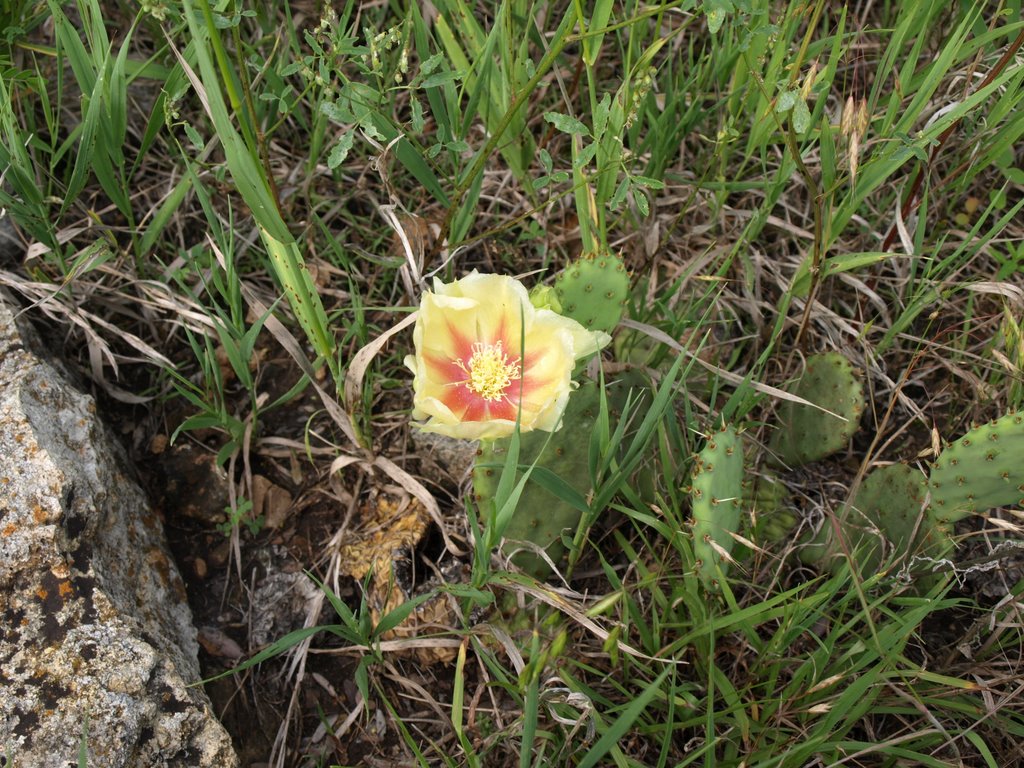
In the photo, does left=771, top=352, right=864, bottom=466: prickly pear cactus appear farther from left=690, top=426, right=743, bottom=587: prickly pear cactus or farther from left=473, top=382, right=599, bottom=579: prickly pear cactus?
left=473, top=382, right=599, bottom=579: prickly pear cactus

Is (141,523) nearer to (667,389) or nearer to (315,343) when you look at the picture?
(315,343)

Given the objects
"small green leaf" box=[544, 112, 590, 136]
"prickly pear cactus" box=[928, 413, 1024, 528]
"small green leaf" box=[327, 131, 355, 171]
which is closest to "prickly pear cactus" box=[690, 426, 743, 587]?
"prickly pear cactus" box=[928, 413, 1024, 528]

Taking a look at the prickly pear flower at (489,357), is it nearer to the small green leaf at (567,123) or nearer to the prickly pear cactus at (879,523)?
the small green leaf at (567,123)

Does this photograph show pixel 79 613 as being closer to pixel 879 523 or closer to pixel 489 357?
pixel 489 357

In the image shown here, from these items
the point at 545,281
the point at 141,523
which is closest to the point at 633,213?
the point at 545,281

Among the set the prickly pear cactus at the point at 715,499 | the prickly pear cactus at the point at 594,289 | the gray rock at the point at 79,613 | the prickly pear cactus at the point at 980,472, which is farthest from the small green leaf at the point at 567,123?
the gray rock at the point at 79,613
